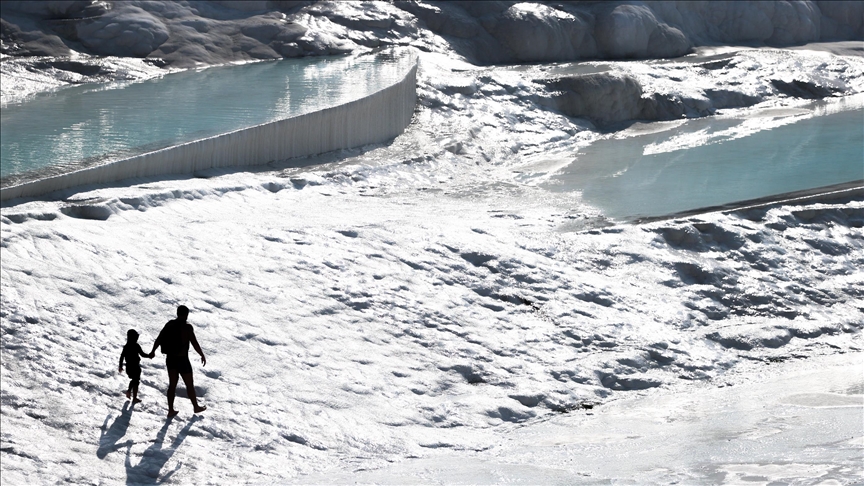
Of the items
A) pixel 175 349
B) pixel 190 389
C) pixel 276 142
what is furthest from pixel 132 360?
pixel 276 142

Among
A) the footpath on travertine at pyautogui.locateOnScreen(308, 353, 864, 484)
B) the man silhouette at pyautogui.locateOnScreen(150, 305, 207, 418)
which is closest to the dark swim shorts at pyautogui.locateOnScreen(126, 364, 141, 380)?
the man silhouette at pyautogui.locateOnScreen(150, 305, 207, 418)

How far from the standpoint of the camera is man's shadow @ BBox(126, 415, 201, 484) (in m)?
5.65

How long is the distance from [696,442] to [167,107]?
26.9 feet

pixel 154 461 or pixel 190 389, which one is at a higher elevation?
pixel 190 389

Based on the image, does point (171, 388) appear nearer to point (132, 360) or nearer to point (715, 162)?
point (132, 360)

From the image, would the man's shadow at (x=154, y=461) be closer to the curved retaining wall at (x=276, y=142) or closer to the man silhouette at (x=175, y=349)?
the man silhouette at (x=175, y=349)

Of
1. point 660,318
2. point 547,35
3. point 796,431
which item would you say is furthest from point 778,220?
point 547,35

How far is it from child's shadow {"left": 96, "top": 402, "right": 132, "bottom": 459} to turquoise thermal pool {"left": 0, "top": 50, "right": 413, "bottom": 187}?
3.12 meters

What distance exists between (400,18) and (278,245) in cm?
1099

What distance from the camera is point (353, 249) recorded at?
9.18m

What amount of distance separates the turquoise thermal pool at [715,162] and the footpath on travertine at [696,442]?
3339 mm

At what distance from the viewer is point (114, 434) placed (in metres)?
6.04

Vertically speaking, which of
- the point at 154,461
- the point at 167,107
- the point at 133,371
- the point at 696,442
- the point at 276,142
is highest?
the point at 167,107

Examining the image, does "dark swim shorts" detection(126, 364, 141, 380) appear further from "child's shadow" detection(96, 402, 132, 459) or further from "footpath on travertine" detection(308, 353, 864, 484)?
"footpath on travertine" detection(308, 353, 864, 484)
